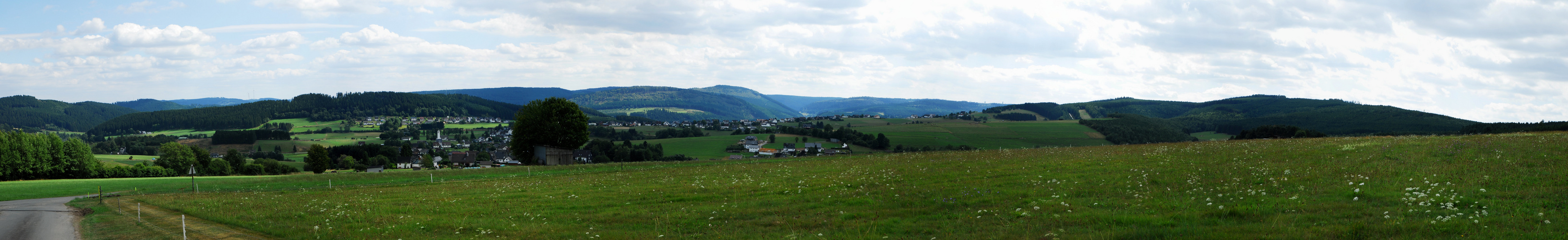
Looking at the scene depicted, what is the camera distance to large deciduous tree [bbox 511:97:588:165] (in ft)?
176

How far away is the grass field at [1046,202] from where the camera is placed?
31.1 feet

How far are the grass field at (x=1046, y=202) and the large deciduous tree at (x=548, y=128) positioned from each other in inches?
1063

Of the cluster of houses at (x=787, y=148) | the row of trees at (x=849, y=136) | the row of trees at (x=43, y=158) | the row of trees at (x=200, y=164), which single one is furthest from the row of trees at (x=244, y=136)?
the row of trees at (x=849, y=136)

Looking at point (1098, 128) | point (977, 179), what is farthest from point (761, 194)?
point (1098, 128)

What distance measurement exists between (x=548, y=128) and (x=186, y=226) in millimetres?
36170

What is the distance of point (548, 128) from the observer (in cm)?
5353

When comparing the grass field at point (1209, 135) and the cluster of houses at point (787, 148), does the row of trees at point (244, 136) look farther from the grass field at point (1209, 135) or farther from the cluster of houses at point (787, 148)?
the grass field at point (1209, 135)

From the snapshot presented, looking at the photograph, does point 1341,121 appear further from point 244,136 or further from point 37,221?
point 244,136

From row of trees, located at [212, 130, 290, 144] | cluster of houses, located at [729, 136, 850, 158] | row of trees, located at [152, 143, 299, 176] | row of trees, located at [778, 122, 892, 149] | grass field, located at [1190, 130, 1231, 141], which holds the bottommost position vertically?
row of trees, located at [212, 130, 290, 144]

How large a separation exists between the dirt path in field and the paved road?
1.37 m

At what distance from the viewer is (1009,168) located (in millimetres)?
21109

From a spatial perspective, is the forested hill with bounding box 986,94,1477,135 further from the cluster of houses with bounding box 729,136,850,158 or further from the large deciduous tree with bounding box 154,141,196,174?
the large deciduous tree with bounding box 154,141,196,174

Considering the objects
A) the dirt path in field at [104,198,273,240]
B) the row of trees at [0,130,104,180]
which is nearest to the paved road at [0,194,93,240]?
the dirt path in field at [104,198,273,240]

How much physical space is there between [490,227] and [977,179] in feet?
38.1
